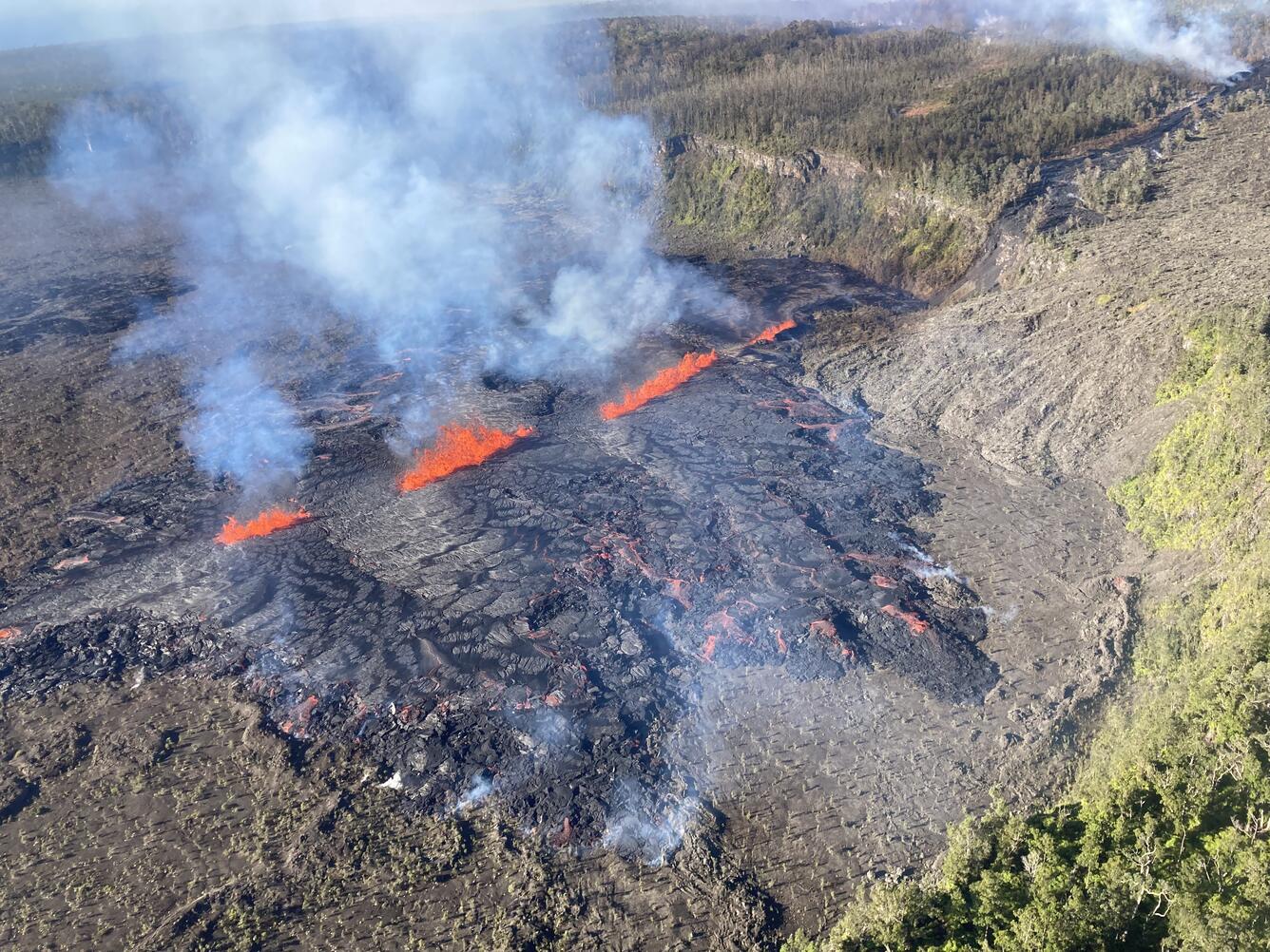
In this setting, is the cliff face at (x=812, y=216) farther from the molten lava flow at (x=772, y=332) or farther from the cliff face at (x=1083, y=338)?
the molten lava flow at (x=772, y=332)

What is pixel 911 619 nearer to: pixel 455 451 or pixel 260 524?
pixel 455 451

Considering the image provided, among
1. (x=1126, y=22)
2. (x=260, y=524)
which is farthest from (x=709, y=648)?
(x=1126, y=22)

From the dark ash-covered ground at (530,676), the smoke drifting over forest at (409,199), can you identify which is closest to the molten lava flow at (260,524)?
the dark ash-covered ground at (530,676)

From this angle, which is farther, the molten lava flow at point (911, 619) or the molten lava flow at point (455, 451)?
the molten lava flow at point (455, 451)

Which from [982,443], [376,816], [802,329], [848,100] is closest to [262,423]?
[376,816]

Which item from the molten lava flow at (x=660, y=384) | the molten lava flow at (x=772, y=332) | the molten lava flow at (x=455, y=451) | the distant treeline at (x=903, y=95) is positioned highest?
the distant treeline at (x=903, y=95)
